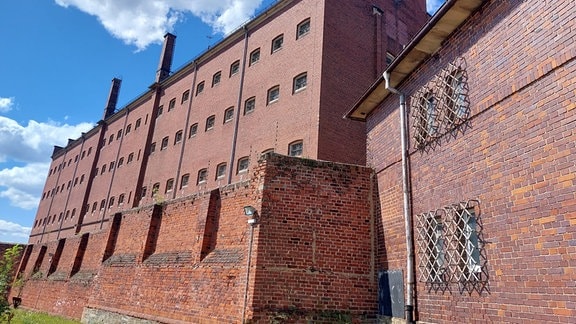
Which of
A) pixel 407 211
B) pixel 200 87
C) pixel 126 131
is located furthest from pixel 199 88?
pixel 407 211

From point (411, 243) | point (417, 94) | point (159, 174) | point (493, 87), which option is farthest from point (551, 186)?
point (159, 174)

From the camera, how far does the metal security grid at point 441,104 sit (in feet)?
24.6

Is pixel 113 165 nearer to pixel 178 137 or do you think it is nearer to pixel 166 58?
pixel 166 58

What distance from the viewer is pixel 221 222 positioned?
11562 mm

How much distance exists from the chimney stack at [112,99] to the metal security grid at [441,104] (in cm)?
3804

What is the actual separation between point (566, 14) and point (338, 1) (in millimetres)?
14107

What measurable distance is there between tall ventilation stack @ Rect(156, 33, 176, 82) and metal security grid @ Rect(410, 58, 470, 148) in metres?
26.6

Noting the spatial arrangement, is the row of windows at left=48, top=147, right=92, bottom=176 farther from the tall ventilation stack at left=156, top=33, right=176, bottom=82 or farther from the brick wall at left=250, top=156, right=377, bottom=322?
the brick wall at left=250, top=156, right=377, bottom=322

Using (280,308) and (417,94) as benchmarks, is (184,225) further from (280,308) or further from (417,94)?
(417,94)

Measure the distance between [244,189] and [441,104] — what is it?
18.7 feet

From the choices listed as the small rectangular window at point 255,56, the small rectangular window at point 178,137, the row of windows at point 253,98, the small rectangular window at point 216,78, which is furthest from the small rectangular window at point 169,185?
the small rectangular window at point 255,56

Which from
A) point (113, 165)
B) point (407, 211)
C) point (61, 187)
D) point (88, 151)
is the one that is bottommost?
point (407, 211)

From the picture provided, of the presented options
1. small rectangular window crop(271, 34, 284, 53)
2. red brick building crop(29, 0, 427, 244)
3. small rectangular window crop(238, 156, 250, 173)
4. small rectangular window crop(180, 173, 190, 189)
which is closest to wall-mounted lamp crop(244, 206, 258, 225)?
red brick building crop(29, 0, 427, 244)

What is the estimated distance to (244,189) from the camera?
11266mm
